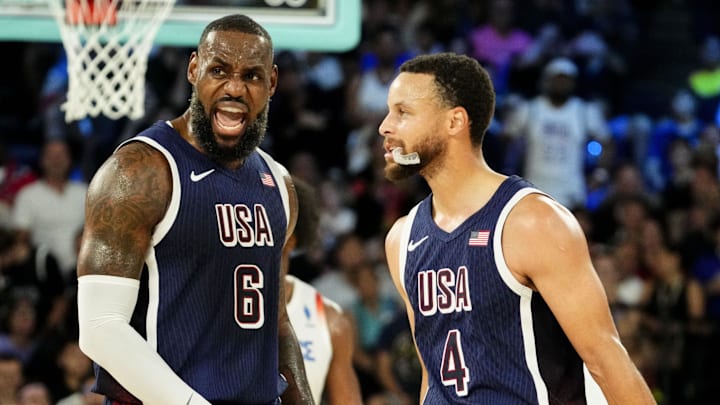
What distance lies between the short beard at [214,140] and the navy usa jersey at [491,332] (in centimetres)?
81

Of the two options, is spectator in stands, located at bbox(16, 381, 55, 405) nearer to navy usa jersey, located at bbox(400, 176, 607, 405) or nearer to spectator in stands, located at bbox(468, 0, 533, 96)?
navy usa jersey, located at bbox(400, 176, 607, 405)

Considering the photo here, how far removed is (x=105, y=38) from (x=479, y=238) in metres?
2.58

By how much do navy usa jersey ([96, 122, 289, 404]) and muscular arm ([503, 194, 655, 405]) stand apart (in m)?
0.93

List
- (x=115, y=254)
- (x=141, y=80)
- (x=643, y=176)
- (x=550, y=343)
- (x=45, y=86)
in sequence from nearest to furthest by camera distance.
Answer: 1. (x=115, y=254)
2. (x=550, y=343)
3. (x=141, y=80)
4. (x=45, y=86)
5. (x=643, y=176)

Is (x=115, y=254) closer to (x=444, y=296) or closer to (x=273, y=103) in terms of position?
(x=444, y=296)

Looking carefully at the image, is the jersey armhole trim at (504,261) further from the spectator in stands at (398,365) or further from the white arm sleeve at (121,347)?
the spectator in stands at (398,365)

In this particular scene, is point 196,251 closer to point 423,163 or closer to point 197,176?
point 197,176

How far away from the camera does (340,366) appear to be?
5.70 meters

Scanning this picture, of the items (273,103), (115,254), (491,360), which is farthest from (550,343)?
(273,103)

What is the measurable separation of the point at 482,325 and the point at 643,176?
8.70 metres

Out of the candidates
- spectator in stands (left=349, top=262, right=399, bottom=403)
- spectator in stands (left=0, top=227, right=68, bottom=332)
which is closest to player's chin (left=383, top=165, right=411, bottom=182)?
spectator in stands (left=349, top=262, right=399, bottom=403)

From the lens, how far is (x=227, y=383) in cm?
402

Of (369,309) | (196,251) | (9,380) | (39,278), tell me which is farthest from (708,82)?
(196,251)

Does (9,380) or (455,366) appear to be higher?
(455,366)
